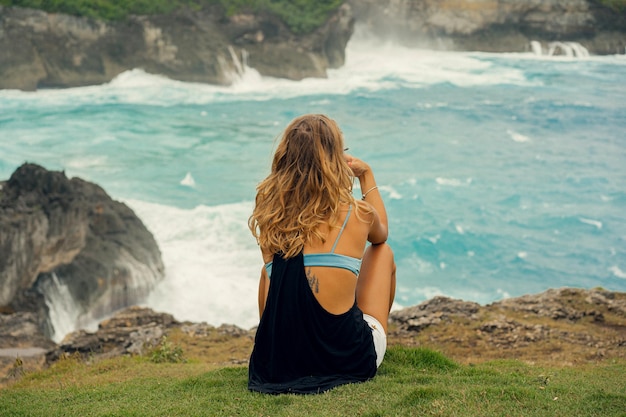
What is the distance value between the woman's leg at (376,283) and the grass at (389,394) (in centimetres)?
56

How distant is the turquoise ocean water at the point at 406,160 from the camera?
2019 cm

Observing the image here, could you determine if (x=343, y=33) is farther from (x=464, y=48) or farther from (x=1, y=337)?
(x=1, y=337)

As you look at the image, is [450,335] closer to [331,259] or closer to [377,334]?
[377,334]

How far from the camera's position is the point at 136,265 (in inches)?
643

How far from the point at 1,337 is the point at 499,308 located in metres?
7.25

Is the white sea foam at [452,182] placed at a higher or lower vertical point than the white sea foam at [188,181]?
lower

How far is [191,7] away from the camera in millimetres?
44656

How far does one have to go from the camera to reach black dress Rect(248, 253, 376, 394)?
552cm

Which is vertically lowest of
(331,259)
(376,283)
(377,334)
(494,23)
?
(377,334)

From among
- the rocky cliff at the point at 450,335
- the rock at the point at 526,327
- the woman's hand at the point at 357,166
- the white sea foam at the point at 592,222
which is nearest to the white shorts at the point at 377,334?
the woman's hand at the point at 357,166

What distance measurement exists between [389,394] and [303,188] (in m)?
1.65

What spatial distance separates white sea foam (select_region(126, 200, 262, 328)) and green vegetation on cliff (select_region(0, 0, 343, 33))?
22.1 meters

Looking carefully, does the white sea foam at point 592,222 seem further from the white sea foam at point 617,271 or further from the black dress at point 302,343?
the black dress at point 302,343

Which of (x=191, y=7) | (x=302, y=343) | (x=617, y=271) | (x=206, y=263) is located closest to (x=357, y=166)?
(x=302, y=343)
